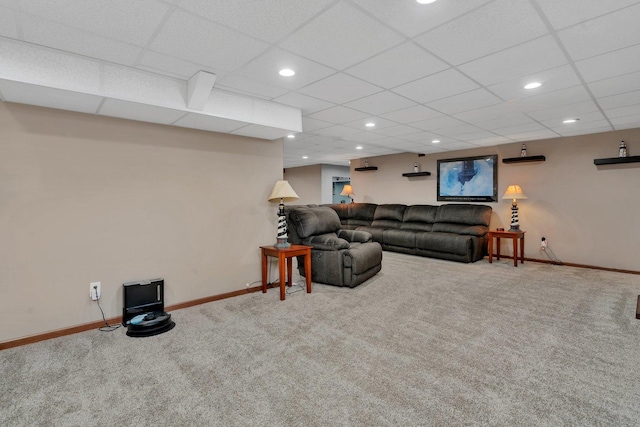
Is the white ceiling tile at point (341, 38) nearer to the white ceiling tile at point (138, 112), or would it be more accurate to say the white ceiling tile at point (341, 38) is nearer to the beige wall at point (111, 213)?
the white ceiling tile at point (138, 112)

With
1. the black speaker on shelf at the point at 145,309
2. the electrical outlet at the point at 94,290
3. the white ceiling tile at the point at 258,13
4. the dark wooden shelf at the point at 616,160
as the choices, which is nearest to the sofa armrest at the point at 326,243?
the black speaker on shelf at the point at 145,309

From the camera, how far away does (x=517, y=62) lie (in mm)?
2416

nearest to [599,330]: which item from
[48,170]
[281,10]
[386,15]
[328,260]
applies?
[328,260]

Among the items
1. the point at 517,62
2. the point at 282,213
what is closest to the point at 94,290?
the point at 282,213

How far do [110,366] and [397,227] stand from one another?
5923 mm

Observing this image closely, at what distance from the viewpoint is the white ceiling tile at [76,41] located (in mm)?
1858

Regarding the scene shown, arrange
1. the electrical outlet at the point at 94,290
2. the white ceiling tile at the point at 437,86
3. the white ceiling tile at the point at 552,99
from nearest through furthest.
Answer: the white ceiling tile at the point at 437,86, the electrical outlet at the point at 94,290, the white ceiling tile at the point at 552,99

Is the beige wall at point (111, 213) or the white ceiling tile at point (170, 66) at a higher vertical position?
the white ceiling tile at point (170, 66)

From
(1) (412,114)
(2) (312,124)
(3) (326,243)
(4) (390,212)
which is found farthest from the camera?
(4) (390,212)

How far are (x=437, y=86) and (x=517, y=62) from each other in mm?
654

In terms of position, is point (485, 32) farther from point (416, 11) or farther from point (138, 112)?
point (138, 112)

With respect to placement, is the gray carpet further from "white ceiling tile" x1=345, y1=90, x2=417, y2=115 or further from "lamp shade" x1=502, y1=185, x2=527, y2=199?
"lamp shade" x1=502, y1=185, x2=527, y2=199

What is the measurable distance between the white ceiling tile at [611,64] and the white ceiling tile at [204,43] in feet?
8.17

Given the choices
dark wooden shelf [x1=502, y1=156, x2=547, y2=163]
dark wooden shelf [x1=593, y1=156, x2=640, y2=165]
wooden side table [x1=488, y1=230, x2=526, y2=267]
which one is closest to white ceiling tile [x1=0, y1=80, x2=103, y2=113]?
wooden side table [x1=488, y1=230, x2=526, y2=267]
